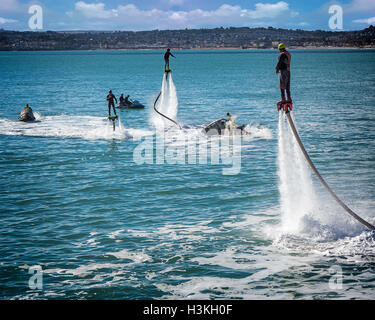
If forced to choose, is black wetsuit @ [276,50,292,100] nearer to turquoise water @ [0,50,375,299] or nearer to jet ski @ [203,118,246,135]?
turquoise water @ [0,50,375,299]

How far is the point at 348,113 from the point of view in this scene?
65.2 meters

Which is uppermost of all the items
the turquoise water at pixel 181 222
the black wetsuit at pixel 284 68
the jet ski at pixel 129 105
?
the black wetsuit at pixel 284 68

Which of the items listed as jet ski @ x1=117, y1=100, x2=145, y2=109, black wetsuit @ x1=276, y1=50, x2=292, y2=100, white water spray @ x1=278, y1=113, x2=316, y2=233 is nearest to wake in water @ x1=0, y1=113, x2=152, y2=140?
jet ski @ x1=117, y1=100, x2=145, y2=109

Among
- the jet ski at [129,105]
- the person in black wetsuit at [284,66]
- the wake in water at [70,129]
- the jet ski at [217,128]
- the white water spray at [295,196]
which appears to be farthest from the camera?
the jet ski at [129,105]

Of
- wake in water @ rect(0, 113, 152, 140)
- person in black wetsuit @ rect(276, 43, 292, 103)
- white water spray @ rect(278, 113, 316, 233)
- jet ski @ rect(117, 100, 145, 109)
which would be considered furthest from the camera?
jet ski @ rect(117, 100, 145, 109)

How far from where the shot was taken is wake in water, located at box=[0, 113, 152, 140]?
168 ft

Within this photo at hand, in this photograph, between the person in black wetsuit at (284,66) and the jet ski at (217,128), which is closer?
the person in black wetsuit at (284,66)

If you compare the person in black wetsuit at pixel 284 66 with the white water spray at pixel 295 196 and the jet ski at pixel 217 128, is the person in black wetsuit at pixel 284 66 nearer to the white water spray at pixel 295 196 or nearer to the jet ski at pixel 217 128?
the white water spray at pixel 295 196

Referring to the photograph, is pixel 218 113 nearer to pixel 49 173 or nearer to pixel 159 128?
pixel 159 128

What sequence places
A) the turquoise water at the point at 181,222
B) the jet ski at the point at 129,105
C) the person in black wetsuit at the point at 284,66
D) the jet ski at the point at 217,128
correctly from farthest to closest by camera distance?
the jet ski at the point at 129,105 < the jet ski at the point at 217,128 < the turquoise water at the point at 181,222 < the person in black wetsuit at the point at 284,66

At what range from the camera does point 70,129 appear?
178ft

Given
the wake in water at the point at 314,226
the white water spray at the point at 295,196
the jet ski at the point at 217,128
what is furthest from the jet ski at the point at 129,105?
the wake in water at the point at 314,226

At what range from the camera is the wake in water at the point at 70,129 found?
5106cm

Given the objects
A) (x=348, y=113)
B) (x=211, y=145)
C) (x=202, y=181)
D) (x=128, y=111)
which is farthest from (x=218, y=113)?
(x=202, y=181)
